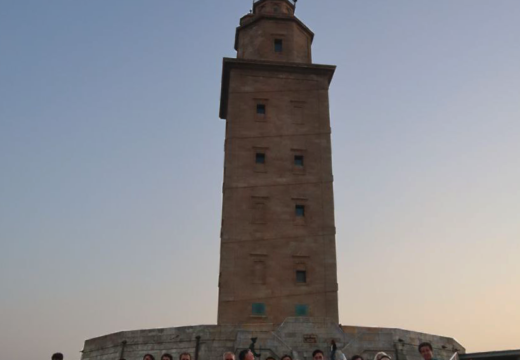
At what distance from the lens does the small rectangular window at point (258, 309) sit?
27.3 m

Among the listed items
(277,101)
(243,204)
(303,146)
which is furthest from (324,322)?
(277,101)

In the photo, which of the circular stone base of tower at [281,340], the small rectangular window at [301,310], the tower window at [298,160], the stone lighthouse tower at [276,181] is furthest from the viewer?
the tower window at [298,160]

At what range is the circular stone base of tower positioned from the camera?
2144 cm

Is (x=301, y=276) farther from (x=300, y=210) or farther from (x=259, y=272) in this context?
(x=300, y=210)

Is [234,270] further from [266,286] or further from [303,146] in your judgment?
[303,146]

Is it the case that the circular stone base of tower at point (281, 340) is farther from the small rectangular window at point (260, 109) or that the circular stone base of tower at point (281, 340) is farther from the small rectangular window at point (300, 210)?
the small rectangular window at point (260, 109)

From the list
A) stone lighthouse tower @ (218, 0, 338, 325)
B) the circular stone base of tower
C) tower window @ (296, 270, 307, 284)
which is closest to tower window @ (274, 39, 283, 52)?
stone lighthouse tower @ (218, 0, 338, 325)

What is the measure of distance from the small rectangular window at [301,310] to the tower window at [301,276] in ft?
4.17

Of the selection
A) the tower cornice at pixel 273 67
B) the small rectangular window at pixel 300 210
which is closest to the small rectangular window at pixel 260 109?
the tower cornice at pixel 273 67

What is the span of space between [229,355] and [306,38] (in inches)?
1168

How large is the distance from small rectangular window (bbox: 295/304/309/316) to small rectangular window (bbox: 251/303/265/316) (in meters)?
1.71

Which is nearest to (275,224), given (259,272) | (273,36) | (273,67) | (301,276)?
(259,272)

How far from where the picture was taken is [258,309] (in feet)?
89.9

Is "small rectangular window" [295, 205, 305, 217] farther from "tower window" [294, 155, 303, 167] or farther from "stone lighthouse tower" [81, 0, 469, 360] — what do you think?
"tower window" [294, 155, 303, 167]
